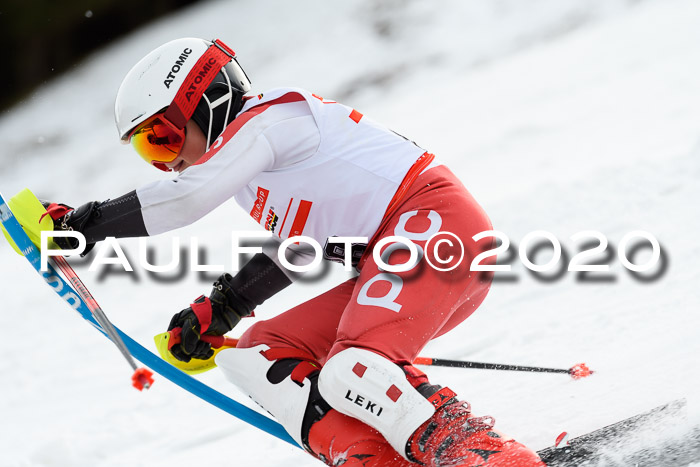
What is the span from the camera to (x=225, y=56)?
110 inches

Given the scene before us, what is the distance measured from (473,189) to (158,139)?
446cm

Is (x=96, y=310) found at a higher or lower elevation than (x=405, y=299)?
lower

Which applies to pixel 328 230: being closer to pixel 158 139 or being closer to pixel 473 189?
pixel 158 139

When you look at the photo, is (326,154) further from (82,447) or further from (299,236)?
(82,447)

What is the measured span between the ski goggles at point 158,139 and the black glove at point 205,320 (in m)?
0.55

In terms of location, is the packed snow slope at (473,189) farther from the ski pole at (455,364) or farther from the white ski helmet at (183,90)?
the white ski helmet at (183,90)

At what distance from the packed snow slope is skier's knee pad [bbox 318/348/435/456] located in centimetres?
91

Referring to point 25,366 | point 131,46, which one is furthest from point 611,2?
point 25,366

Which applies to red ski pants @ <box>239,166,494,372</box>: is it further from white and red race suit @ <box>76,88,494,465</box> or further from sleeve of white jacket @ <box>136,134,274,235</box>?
sleeve of white jacket @ <box>136,134,274,235</box>

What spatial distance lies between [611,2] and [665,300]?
8.98 meters

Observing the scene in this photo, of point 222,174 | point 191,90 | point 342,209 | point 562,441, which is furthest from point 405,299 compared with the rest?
point 191,90

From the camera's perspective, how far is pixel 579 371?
3283 mm

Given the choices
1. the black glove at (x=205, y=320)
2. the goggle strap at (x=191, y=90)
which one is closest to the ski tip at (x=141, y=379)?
the black glove at (x=205, y=320)

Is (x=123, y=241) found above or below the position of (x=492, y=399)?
below
